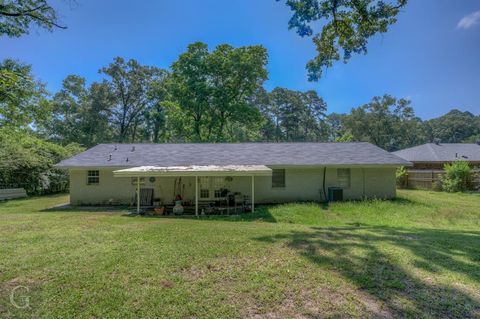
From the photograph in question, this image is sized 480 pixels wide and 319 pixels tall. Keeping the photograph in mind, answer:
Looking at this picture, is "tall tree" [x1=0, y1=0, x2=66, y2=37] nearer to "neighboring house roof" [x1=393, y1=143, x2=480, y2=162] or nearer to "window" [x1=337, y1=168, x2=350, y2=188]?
"window" [x1=337, y1=168, x2=350, y2=188]

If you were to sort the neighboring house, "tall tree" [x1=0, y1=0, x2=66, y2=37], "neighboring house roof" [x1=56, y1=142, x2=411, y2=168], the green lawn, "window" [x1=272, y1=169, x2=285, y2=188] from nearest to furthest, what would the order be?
the green lawn, "tall tree" [x1=0, y1=0, x2=66, y2=37], "neighboring house roof" [x1=56, y1=142, x2=411, y2=168], "window" [x1=272, y1=169, x2=285, y2=188], the neighboring house

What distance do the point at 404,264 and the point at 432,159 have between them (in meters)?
26.3

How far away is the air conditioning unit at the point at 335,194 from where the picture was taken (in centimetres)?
1498

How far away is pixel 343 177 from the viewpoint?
1566 cm

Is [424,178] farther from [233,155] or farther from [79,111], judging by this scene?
[79,111]

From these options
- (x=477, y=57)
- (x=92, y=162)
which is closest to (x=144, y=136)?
(x=92, y=162)

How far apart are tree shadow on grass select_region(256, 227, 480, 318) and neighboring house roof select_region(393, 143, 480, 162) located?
905 inches

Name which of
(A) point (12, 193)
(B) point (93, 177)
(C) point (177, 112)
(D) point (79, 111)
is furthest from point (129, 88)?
(B) point (93, 177)

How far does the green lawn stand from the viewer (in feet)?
11.7

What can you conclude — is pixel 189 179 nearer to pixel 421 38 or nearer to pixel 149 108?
pixel 421 38

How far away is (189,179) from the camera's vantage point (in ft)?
48.5

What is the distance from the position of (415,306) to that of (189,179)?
1236 centimetres

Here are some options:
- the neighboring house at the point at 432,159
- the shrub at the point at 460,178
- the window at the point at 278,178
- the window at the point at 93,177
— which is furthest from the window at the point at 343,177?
the window at the point at 93,177

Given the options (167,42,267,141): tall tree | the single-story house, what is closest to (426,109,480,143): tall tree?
(167,42,267,141): tall tree
